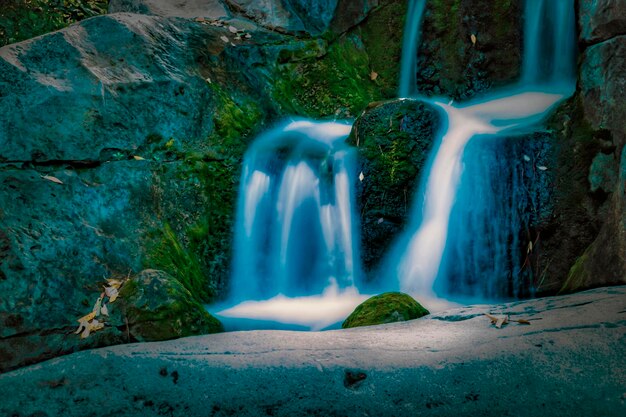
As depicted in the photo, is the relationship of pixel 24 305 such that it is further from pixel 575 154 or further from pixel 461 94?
pixel 461 94

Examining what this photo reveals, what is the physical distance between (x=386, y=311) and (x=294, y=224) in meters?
2.15

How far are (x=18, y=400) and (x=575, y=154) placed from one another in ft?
16.6

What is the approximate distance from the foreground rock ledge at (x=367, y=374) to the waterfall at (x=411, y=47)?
5.71 m

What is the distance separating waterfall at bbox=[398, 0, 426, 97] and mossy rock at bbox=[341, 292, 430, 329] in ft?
16.5

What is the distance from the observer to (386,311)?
3912 millimetres

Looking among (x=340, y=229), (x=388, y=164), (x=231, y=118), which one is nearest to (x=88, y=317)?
(x=340, y=229)

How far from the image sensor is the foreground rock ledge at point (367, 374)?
236 cm

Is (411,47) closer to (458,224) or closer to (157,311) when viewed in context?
(458,224)

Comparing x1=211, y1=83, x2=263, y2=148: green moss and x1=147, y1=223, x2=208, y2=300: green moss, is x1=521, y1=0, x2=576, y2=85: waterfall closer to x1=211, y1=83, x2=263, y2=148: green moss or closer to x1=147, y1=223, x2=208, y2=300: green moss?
x1=211, y1=83, x2=263, y2=148: green moss

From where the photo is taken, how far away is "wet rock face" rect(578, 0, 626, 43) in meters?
4.89

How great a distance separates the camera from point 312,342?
3.12m

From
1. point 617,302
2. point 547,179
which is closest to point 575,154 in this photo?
point 547,179

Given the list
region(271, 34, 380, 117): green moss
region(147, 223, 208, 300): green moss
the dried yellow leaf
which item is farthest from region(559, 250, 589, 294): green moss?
region(271, 34, 380, 117): green moss

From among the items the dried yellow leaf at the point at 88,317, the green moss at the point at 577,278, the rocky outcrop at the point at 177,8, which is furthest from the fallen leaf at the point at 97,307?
the rocky outcrop at the point at 177,8
